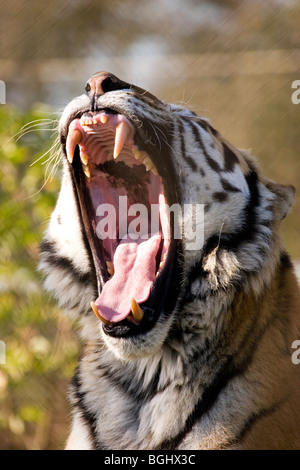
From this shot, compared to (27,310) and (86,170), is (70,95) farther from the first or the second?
(86,170)

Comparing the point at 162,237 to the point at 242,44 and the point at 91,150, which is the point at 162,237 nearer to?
the point at 91,150

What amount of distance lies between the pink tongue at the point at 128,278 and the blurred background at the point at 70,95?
76 centimetres

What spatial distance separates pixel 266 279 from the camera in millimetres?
1332

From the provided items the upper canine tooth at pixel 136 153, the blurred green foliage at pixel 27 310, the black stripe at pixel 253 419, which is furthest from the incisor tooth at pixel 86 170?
the blurred green foliage at pixel 27 310

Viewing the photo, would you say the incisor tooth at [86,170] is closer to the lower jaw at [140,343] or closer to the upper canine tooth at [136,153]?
the upper canine tooth at [136,153]

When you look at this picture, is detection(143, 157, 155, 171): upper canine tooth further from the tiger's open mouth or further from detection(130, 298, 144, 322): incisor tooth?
detection(130, 298, 144, 322): incisor tooth

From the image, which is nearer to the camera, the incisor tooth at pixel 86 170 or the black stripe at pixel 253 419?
the black stripe at pixel 253 419

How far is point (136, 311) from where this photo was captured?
4.20ft

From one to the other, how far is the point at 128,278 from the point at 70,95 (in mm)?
1098

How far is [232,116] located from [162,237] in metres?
1.07

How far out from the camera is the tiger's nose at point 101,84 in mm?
1282

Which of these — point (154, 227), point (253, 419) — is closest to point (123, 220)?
point (154, 227)

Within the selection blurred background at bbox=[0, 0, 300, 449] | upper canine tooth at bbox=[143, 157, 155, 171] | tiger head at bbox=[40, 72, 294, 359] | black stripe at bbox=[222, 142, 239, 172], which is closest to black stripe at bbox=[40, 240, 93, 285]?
tiger head at bbox=[40, 72, 294, 359]
